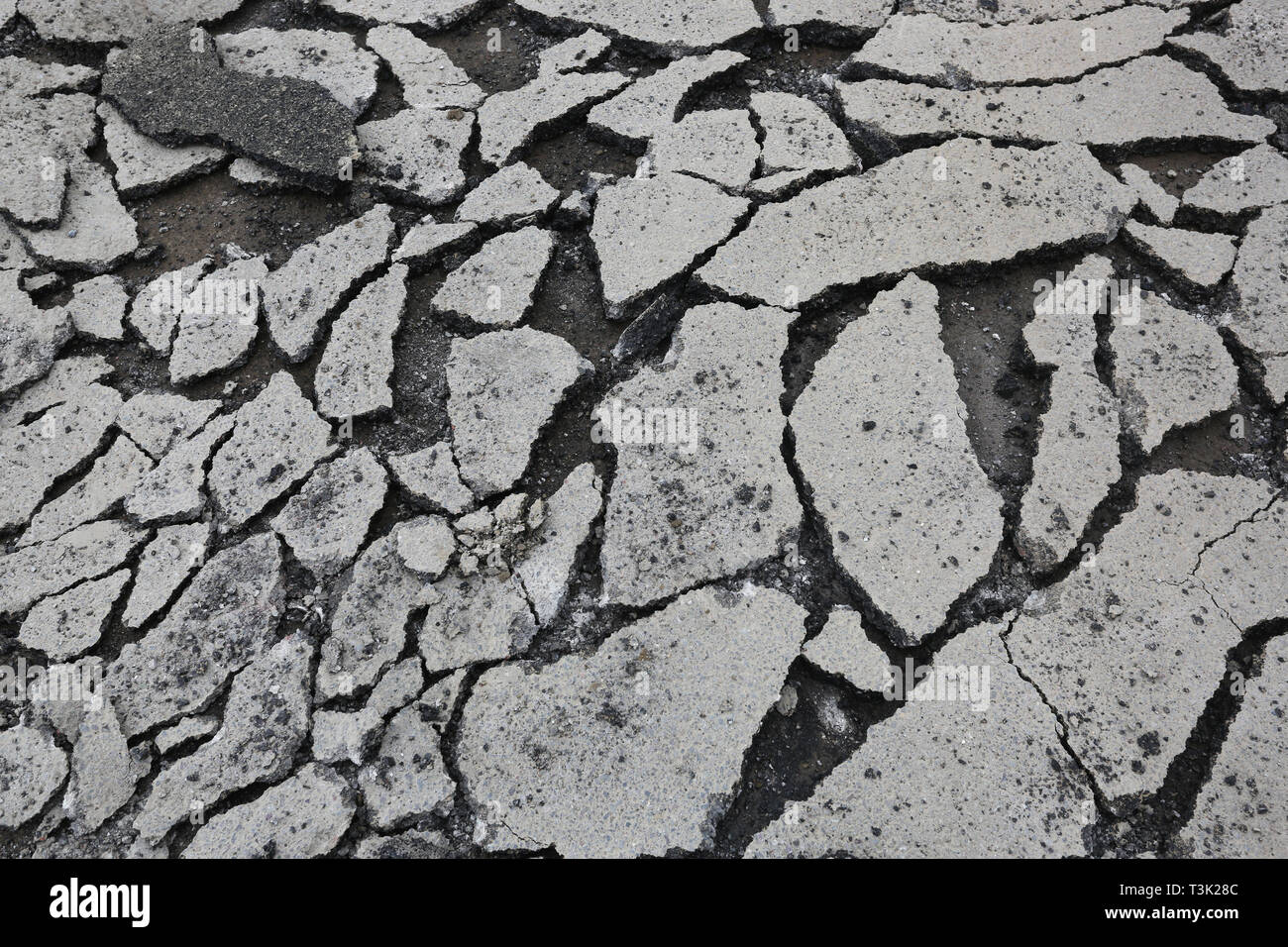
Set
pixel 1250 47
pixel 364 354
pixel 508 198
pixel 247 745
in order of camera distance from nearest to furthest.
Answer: pixel 247 745 < pixel 364 354 < pixel 508 198 < pixel 1250 47

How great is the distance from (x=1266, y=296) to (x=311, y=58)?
287 cm

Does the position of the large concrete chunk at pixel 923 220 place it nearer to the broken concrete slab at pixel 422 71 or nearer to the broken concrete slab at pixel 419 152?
the broken concrete slab at pixel 419 152

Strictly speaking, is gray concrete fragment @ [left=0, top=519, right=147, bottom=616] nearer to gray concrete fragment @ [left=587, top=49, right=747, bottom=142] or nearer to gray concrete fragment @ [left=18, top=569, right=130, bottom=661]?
gray concrete fragment @ [left=18, top=569, right=130, bottom=661]

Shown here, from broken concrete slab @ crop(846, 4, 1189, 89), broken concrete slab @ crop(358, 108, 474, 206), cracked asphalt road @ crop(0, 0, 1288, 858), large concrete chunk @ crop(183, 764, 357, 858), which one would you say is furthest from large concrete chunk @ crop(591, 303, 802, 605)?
broken concrete slab @ crop(846, 4, 1189, 89)

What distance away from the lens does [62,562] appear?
203cm

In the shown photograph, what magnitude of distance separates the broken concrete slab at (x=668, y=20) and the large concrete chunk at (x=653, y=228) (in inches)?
24.4

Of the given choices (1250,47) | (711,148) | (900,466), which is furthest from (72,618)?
(1250,47)

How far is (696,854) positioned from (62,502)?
65.5 inches

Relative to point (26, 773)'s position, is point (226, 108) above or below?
above

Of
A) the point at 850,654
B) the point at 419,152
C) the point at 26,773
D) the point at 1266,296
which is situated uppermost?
the point at 419,152

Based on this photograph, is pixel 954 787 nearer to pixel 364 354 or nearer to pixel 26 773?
pixel 364 354

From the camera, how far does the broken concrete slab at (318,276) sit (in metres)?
2.33

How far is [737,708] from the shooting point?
1755 mm
